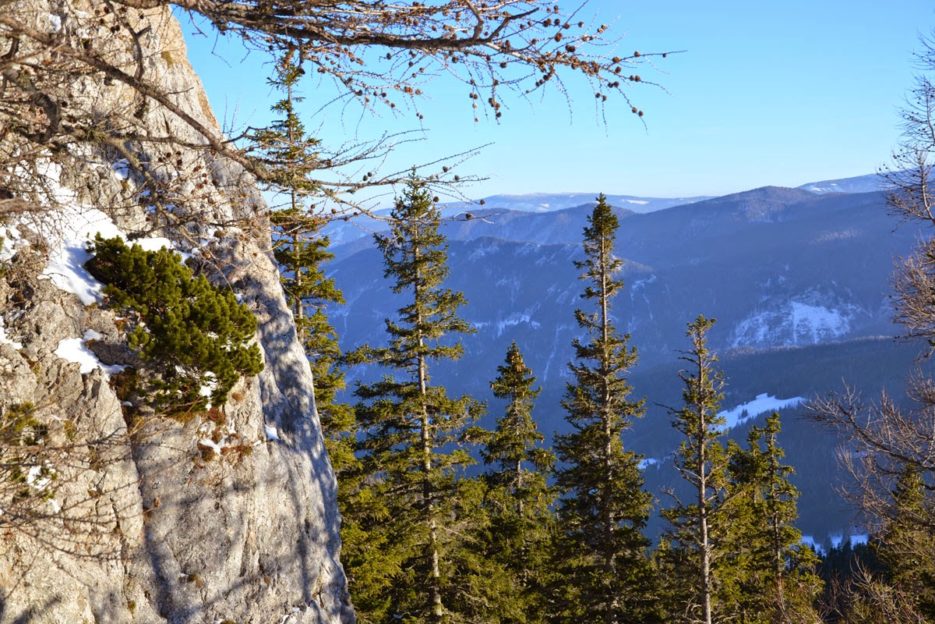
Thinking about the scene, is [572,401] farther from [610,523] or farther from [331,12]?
[331,12]

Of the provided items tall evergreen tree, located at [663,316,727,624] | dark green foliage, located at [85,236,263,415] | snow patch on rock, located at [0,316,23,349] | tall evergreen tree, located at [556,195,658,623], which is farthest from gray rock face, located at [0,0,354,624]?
tall evergreen tree, located at [663,316,727,624]

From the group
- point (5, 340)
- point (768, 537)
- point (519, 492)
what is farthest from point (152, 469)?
point (768, 537)

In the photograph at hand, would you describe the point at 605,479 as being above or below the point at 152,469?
below

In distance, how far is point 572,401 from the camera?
2070cm

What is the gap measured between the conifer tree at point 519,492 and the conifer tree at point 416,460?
12.4 feet

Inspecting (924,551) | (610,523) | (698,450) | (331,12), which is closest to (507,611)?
(610,523)

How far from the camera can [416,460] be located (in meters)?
17.3

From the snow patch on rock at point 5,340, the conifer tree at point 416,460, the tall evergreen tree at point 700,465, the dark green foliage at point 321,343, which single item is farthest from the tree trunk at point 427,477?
the snow patch on rock at point 5,340

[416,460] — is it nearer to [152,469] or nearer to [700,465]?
[700,465]

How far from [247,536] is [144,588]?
5.47ft

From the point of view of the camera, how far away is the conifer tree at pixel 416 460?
17203mm

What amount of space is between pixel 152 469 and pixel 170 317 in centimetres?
207

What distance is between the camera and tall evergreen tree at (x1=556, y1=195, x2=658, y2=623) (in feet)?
64.0

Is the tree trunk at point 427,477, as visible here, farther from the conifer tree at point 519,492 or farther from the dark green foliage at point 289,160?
the dark green foliage at point 289,160
